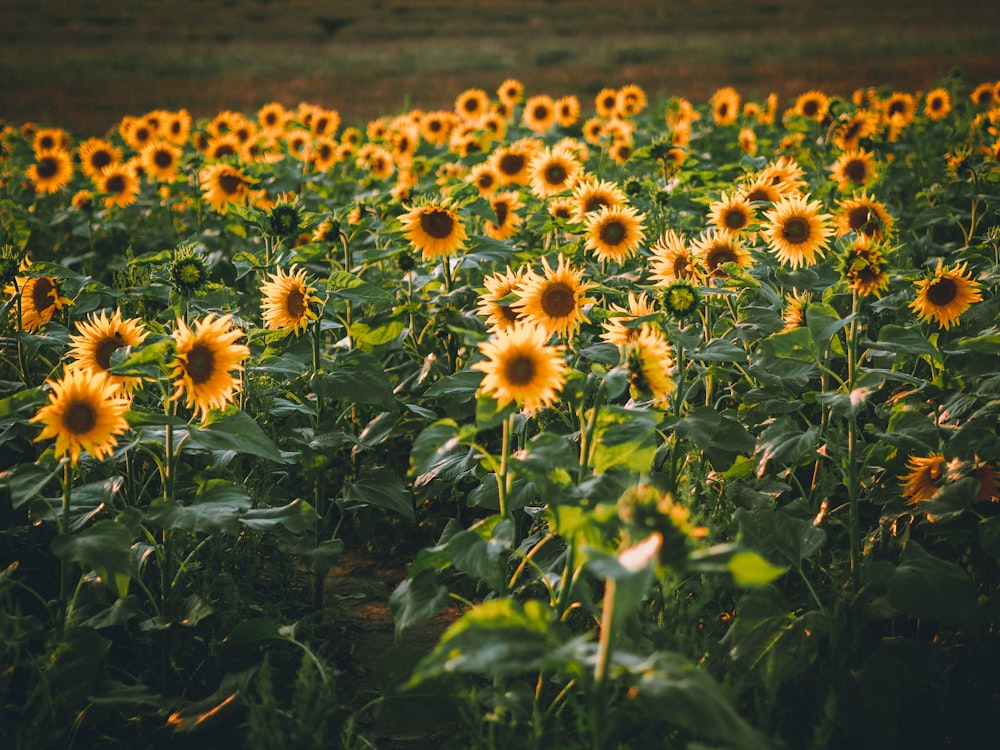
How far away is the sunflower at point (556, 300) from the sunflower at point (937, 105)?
234 inches

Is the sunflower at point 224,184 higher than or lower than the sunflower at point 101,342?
higher

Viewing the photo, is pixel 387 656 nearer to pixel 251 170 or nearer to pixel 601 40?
pixel 251 170

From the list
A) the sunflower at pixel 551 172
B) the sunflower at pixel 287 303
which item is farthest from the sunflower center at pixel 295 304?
the sunflower at pixel 551 172

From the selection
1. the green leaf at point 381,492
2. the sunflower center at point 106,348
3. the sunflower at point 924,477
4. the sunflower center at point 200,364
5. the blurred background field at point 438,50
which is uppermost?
the blurred background field at point 438,50

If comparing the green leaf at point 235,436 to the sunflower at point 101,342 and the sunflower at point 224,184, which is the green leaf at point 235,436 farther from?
the sunflower at point 224,184

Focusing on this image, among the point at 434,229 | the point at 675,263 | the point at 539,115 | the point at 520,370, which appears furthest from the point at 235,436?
the point at 539,115

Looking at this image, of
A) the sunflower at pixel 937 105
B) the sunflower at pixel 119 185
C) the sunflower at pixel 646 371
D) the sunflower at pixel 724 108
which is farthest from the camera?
the sunflower at pixel 724 108

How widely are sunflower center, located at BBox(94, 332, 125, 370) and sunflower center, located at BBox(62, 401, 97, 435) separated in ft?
1.29

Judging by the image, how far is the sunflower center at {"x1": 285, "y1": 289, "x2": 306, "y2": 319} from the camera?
2.68 meters

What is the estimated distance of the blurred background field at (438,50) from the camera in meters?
14.2

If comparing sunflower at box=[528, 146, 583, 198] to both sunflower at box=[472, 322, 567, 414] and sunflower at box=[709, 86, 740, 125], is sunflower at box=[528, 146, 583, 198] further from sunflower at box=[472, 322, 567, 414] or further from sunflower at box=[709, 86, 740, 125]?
sunflower at box=[709, 86, 740, 125]

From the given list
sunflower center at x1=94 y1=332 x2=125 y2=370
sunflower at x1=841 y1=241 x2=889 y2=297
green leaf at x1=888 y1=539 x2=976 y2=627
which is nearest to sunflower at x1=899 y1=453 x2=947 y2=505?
green leaf at x1=888 y1=539 x2=976 y2=627

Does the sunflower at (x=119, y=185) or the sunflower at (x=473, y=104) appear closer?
the sunflower at (x=119, y=185)

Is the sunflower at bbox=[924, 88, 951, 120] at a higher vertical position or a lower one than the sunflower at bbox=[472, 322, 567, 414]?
higher
